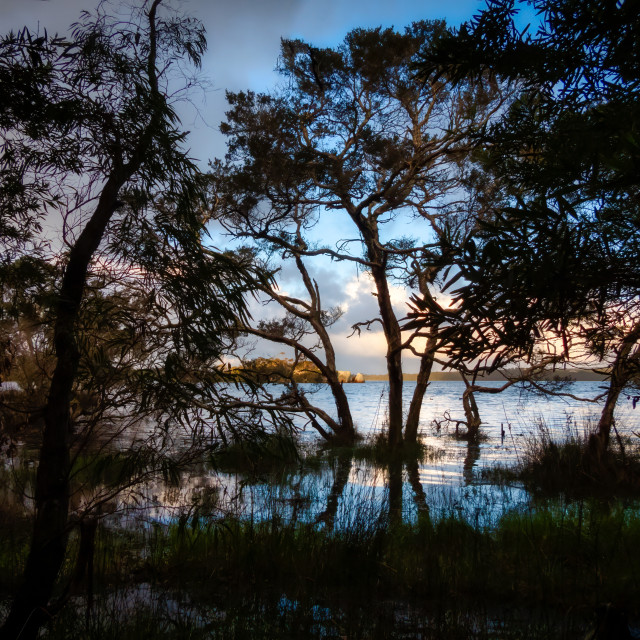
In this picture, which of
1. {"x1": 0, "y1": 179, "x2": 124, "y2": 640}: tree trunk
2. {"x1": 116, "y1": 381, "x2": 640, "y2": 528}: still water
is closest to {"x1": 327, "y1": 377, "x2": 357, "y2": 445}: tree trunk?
{"x1": 116, "y1": 381, "x2": 640, "y2": 528}: still water

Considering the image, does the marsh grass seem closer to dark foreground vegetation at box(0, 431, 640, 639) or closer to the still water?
the still water

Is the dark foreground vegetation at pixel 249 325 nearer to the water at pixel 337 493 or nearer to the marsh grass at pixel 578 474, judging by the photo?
the water at pixel 337 493

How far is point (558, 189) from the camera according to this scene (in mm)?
3072

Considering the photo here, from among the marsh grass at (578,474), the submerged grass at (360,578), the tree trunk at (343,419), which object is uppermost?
the tree trunk at (343,419)

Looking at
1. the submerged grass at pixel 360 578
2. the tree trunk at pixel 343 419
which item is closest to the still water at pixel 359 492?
the submerged grass at pixel 360 578

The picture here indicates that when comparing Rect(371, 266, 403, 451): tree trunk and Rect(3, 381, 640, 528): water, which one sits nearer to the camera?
Rect(3, 381, 640, 528): water

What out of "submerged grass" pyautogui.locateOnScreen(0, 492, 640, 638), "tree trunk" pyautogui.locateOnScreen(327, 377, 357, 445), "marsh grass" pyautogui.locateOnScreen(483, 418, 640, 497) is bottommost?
"submerged grass" pyautogui.locateOnScreen(0, 492, 640, 638)

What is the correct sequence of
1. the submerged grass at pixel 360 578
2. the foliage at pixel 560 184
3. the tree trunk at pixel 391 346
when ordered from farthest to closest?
the tree trunk at pixel 391 346 < the submerged grass at pixel 360 578 < the foliage at pixel 560 184

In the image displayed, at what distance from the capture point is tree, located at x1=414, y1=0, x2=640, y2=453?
2844 mm

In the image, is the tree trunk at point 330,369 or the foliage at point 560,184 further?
the tree trunk at point 330,369

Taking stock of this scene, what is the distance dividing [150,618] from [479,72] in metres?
3.91

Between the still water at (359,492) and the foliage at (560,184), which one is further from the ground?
the foliage at (560,184)

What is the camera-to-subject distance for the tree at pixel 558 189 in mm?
2844

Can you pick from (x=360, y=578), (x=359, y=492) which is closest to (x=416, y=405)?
(x=359, y=492)
